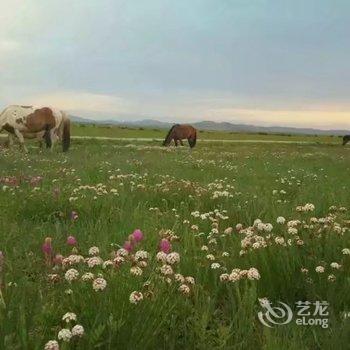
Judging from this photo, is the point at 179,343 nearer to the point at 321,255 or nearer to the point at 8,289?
the point at 8,289

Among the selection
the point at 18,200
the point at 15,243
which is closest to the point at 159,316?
the point at 15,243

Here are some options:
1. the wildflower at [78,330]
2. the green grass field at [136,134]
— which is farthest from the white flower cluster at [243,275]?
the green grass field at [136,134]

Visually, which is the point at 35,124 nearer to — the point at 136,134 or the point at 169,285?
the point at 169,285

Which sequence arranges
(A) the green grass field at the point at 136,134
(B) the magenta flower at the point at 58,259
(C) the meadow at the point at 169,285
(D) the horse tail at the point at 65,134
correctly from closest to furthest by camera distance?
1. (C) the meadow at the point at 169,285
2. (B) the magenta flower at the point at 58,259
3. (D) the horse tail at the point at 65,134
4. (A) the green grass field at the point at 136,134

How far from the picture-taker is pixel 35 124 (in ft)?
116

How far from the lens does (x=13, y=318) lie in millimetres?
3100

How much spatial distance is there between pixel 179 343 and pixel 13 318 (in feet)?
3.67

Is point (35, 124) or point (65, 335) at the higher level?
point (35, 124)

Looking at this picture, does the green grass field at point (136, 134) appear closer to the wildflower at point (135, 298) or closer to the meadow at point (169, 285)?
the meadow at point (169, 285)

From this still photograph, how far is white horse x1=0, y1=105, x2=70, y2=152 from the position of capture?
114 feet

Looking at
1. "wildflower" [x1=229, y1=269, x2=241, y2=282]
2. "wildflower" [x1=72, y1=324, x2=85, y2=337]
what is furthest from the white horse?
"wildflower" [x1=72, y1=324, x2=85, y2=337]

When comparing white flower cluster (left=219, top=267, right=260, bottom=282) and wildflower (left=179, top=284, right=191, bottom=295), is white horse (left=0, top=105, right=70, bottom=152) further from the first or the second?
wildflower (left=179, top=284, right=191, bottom=295)

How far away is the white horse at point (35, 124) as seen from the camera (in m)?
34.8

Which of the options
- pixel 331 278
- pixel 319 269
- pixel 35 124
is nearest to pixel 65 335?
pixel 319 269
